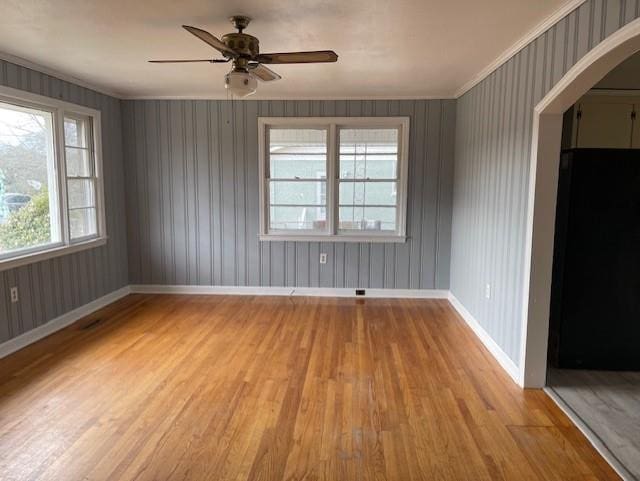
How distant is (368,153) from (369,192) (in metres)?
0.47

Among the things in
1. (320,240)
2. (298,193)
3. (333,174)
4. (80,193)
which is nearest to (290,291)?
(320,240)

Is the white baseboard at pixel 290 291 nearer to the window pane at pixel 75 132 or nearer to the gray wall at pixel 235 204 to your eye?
the gray wall at pixel 235 204

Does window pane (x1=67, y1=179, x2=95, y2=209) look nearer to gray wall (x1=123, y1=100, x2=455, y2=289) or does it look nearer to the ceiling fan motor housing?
gray wall (x1=123, y1=100, x2=455, y2=289)

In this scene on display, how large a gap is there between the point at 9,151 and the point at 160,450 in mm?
2886

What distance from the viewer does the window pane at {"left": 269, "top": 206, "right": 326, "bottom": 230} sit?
5367 mm

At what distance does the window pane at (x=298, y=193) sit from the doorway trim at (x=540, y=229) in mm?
2793

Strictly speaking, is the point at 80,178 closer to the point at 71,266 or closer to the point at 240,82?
the point at 71,266

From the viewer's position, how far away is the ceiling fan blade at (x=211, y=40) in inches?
87.0

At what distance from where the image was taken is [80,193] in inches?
181

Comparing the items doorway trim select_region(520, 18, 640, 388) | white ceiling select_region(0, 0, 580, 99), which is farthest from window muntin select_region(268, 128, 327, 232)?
doorway trim select_region(520, 18, 640, 388)

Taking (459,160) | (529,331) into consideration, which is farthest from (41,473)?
(459,160)

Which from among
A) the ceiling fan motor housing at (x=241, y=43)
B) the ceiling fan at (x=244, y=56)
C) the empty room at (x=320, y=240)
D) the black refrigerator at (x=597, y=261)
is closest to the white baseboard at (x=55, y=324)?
the empty room at (x=320, y=240)

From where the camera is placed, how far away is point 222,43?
2520mm

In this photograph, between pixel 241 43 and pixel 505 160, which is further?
pixel 505 160
